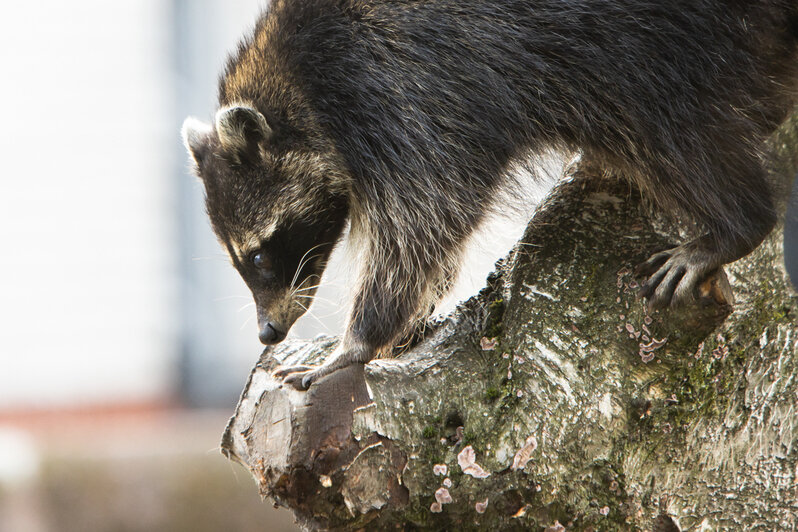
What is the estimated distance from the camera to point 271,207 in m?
2.48

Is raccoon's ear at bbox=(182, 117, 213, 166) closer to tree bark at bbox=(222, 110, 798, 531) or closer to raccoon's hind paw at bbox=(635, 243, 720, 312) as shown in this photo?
tree bark at bbox=(222, 110, 798, 531)

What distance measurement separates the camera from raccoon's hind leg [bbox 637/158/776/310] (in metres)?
1.83

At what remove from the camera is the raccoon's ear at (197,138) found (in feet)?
8.61

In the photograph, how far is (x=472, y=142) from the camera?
2.17 m

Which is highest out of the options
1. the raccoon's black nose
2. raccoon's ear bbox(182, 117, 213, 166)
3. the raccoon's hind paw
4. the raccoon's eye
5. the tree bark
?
the raccoon's hind paw

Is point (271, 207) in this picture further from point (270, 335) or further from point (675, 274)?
point (675, 274)

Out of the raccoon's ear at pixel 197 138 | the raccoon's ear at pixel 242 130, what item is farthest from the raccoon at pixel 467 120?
the raccoon's ear at pixel 197 138

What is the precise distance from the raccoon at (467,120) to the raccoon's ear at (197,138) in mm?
161

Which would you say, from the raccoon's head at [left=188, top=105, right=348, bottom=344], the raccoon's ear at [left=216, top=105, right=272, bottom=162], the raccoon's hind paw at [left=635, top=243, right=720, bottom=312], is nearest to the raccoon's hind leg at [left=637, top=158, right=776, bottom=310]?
the raccoon's hind paw at [left=635, top=243, right=720, bottom=312]

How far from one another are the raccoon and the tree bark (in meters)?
0.10

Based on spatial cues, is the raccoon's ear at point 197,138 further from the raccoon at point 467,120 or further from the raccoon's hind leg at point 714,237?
the raccoon's hind leg at point 714,237

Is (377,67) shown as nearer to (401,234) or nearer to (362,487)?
(401,234)

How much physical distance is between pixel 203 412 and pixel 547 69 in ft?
15.5

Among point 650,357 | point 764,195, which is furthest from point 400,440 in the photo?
point 764,195
